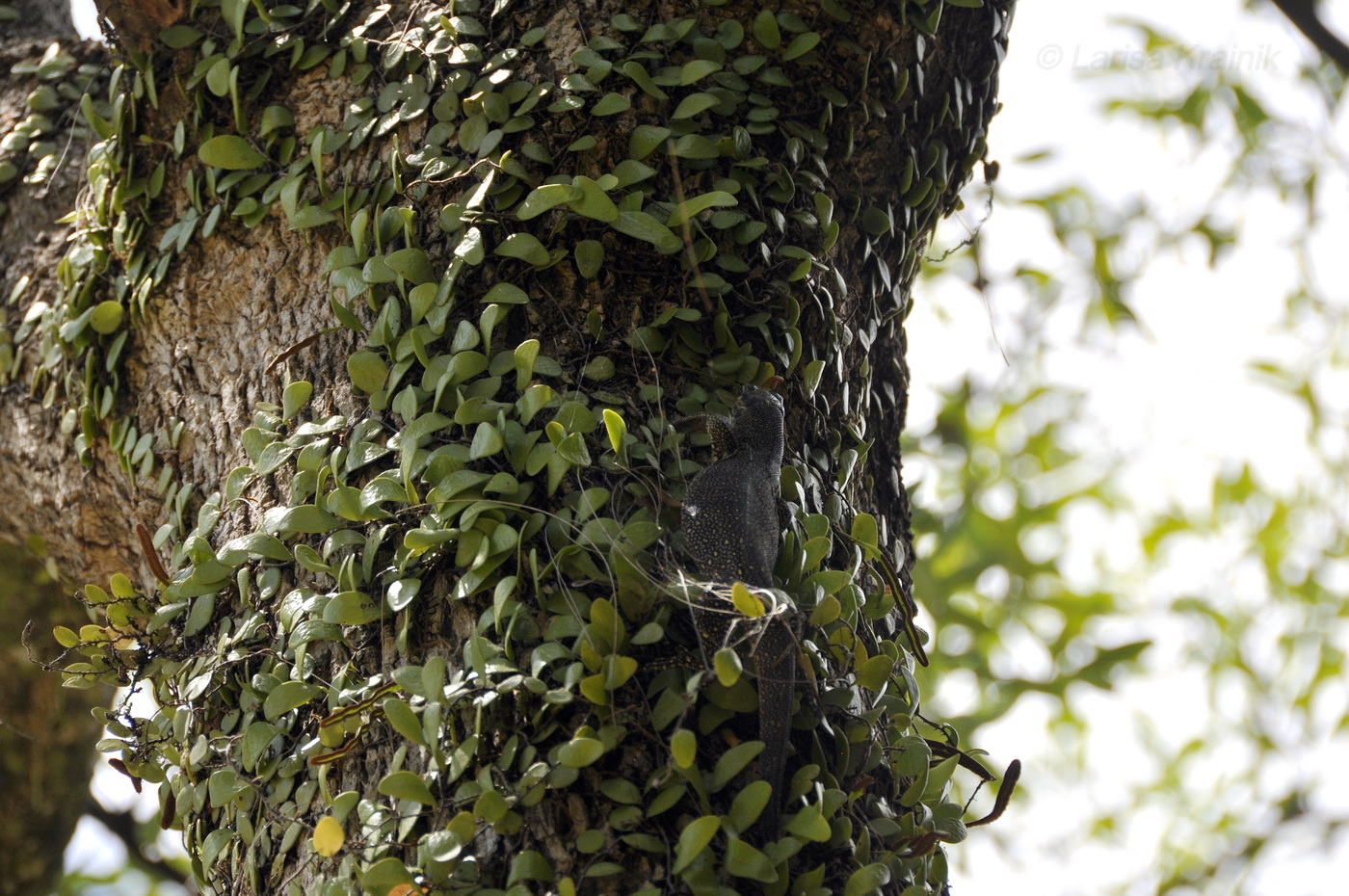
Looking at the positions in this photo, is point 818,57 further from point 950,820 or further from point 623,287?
point 950,820

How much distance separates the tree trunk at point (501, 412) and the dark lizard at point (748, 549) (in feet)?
0.09

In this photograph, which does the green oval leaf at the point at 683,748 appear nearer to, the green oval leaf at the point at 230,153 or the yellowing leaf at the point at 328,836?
the yellowing leaf at the point at 328,836

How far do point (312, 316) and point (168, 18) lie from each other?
56 cm

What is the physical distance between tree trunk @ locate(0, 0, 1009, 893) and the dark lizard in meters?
0.03

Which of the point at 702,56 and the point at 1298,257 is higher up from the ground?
the point at 702,56

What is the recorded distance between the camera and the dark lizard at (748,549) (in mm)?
979

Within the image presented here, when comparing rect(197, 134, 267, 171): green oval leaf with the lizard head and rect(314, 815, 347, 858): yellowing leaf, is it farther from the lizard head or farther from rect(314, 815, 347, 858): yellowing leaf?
rect(314, 815, 347, 858): yellowing leaf

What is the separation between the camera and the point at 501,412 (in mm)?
1108

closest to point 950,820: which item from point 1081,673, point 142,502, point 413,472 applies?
point 413,472

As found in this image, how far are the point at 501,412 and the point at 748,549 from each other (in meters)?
0.33

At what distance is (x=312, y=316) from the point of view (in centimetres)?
132

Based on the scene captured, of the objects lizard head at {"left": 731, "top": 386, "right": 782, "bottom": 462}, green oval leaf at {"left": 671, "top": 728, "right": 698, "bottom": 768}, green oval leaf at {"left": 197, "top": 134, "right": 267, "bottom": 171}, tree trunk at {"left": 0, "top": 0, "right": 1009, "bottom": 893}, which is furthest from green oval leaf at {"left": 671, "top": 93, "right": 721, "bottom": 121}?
green oval leaf at {"left": 671, "top": 728, "right": 698, "bottom": 768}

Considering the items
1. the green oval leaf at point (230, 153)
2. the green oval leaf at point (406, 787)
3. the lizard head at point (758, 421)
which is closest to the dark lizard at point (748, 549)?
the lizard head at point (758, 421)

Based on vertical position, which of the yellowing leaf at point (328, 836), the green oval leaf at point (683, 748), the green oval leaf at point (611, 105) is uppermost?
the green oval leaf at point (611, 105)
